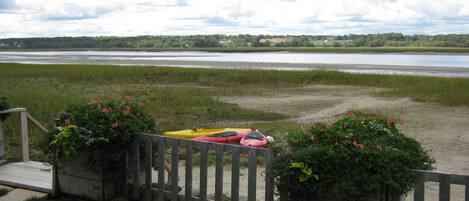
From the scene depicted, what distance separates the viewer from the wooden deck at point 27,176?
26.0 ft

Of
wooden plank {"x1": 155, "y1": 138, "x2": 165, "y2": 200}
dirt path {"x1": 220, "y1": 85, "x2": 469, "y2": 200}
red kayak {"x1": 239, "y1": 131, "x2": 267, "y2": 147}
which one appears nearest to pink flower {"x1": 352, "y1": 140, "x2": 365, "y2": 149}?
wooden plank {"x1": 155, "y1": 138, "x2": 165, "y2": 200}

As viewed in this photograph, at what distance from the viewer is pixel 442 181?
4703mm

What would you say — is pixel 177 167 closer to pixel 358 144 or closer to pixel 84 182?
pixel 84 182

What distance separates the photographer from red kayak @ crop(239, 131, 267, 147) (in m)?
11.3

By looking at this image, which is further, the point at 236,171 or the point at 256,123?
the point at 256,123

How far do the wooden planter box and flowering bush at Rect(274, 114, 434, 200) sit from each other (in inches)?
110

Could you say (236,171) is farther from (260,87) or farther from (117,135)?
(260,87)

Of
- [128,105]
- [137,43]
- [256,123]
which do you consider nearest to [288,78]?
[256,123]

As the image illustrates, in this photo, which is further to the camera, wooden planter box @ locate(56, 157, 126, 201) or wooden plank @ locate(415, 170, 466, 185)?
wooden planter box @ locate(56, 157, 126, 201)

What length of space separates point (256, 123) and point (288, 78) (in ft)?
62.1

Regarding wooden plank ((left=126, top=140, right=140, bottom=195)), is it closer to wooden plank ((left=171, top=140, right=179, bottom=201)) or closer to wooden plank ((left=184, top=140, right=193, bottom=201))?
wooden plank ((left=171, top=140, right=179, bottom=201))

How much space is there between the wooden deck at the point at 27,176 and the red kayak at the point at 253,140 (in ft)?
13.2

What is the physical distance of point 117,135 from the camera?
6.75 metres

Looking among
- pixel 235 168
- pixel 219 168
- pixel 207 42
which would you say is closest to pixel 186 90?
pixel 219 168
